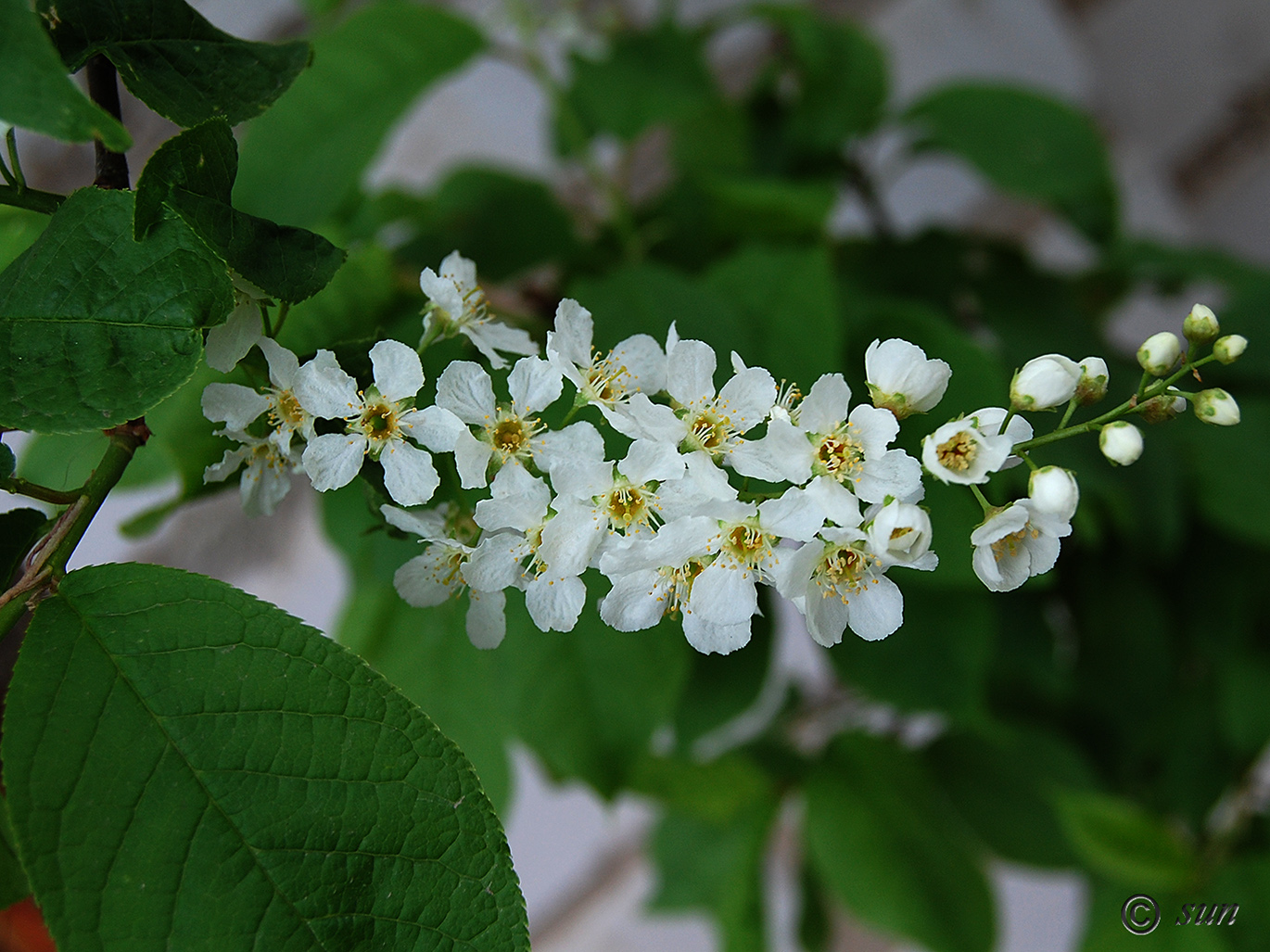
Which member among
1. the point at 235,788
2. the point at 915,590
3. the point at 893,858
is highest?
the point at 235,788

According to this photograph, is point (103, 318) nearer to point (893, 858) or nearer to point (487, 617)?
point (487, 617)

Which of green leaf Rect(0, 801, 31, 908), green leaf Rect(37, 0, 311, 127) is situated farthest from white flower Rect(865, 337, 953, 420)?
green leaf Rect(0, 801, 31, 908)

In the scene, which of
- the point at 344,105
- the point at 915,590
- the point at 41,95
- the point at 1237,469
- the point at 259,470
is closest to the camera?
the point at 41,95

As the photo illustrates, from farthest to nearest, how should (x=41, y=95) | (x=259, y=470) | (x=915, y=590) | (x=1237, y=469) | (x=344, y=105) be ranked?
(x=1237, y=469) → (x=344, y=105) → (x=915, y=590) → (x=259, y=470) → (x=41, y=95)

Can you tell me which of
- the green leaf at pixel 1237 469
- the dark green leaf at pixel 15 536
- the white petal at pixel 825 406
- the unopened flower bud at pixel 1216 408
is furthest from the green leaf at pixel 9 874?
the green leaf at pixel 1237 469

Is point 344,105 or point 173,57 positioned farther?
point 344,105

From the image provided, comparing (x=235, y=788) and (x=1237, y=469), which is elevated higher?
(x=235, y=788)

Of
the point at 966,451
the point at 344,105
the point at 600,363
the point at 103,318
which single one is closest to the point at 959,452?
the point at 966,451
